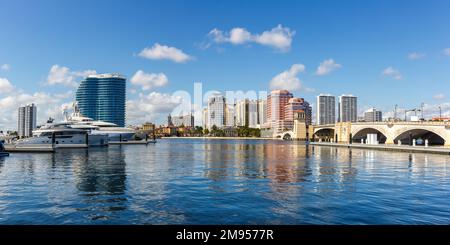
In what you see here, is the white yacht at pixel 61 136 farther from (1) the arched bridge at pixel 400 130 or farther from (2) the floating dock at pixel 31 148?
(1) the arched bridge at pixel 400 130

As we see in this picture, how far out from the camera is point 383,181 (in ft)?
96.8

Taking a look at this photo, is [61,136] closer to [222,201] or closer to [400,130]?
[222,201]

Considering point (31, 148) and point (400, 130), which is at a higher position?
point (400, 130)

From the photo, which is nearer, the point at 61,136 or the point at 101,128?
the point at 61,136

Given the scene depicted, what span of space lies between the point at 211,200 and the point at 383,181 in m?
17.4

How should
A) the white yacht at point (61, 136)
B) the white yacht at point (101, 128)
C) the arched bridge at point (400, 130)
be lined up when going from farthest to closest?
the white yacht at point (101, 128) → the arched bridge at point (400, 130) → the white yacht at point (61, 136)

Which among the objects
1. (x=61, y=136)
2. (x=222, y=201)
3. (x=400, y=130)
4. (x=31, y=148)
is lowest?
(x=222, y=201)

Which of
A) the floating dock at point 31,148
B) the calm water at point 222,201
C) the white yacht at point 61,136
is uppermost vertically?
the white yacht at point 61,136

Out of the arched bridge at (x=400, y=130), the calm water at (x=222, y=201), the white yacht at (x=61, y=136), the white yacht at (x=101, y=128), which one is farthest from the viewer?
the white yacht at (x=101, y=128)

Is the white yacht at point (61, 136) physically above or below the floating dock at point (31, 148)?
above

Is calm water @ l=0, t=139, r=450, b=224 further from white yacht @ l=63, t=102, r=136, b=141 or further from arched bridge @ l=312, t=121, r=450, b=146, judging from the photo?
white yacht @ l=63, t=102, r=136, b=141

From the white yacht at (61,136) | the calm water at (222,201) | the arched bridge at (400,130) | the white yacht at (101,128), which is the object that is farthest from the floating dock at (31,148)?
the arched bridge at (400,130)

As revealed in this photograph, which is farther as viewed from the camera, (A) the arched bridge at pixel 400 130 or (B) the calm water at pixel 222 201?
(A) the arched bridge at pixel 400 130

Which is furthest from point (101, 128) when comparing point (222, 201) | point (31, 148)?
point (222, 201)
